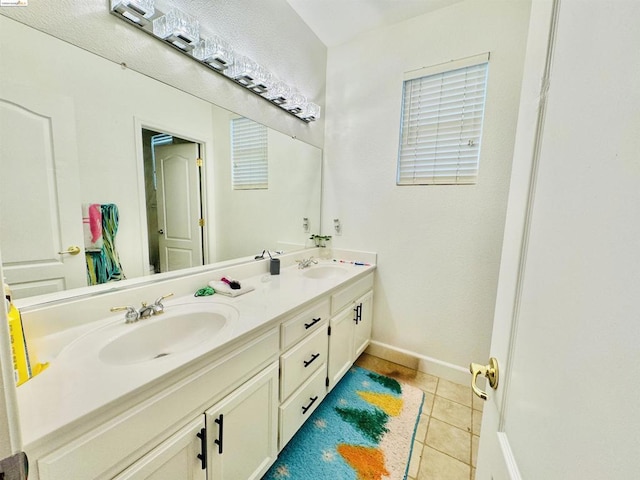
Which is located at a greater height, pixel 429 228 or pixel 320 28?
pixel 320 28

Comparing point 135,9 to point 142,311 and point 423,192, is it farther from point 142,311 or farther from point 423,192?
point 423,192

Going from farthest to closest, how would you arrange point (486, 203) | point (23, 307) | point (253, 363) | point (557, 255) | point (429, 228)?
point (429, 228) → point (486, 203) → point (253, 363) → point (23, 307) → point (557, 255)

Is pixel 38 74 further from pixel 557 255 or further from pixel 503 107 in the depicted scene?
pixel 503 107

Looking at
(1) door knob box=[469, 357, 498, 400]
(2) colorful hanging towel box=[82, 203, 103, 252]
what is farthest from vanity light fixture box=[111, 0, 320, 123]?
(1) door knob box=[469, 357, 498, 400]

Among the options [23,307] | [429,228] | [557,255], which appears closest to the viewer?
[557,255]

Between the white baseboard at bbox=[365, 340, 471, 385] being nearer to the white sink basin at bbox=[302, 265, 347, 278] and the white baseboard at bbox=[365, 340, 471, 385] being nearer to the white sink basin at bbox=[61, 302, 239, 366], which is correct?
the white sink basin at bbox=[302, 265, 347, 278]

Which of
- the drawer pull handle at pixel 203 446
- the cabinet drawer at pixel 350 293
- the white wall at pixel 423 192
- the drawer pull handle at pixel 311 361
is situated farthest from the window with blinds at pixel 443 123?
the drawer pull handle at pixel 203 446

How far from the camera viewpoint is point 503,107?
1.65m

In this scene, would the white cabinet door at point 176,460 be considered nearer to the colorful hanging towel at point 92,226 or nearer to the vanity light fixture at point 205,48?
the colorful hanging towel at point 92,226

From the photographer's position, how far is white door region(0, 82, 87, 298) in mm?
812

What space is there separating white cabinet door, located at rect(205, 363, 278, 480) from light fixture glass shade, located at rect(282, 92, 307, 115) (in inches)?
66.4

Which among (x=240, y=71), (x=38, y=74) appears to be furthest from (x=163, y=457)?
(x=240, y=71)

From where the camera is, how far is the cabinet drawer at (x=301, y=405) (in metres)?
1.21

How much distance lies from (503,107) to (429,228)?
889mm
